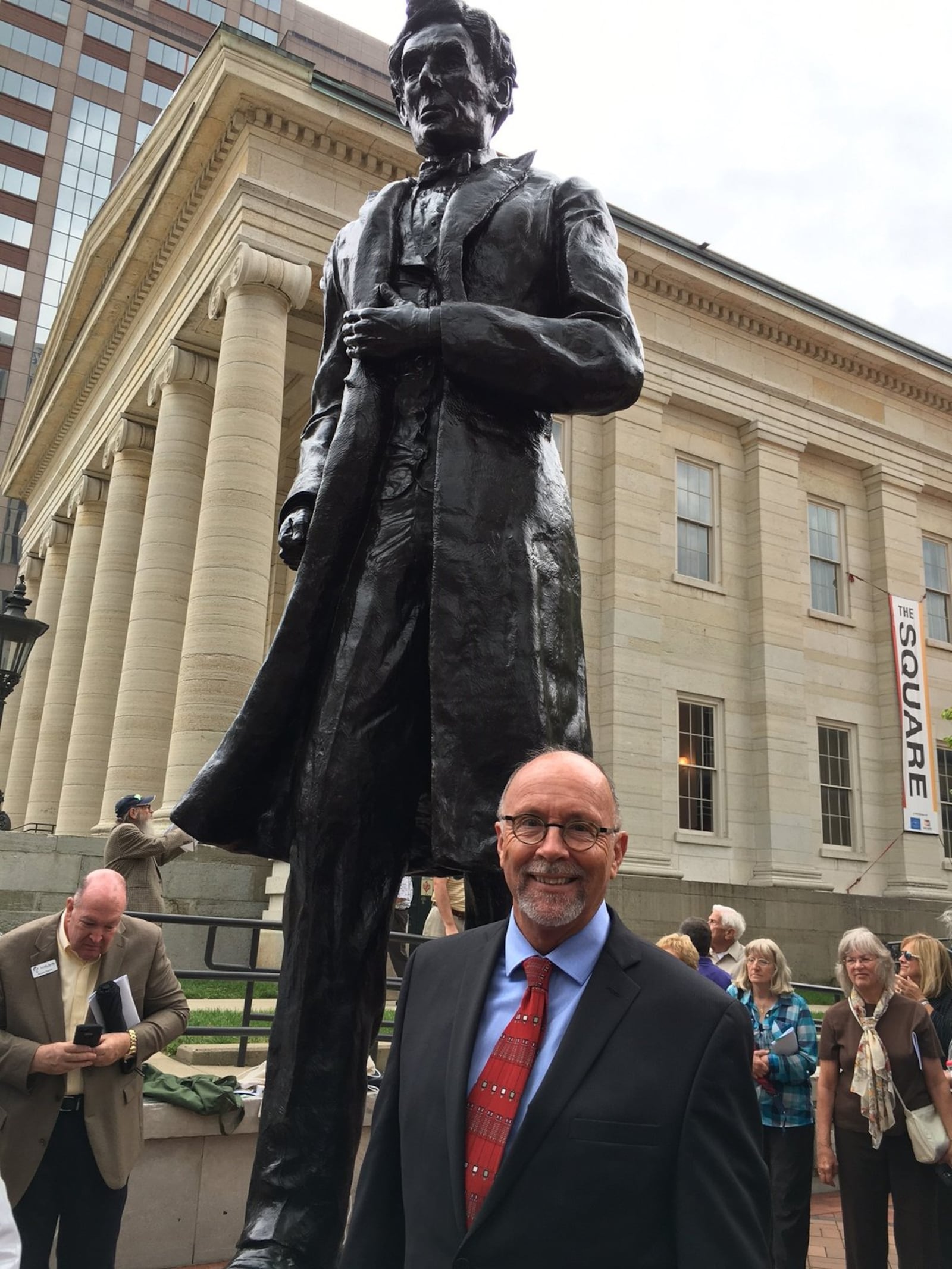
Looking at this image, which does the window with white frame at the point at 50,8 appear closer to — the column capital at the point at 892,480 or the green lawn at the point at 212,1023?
the column capital at the point at 892,480

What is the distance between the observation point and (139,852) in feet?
35.6

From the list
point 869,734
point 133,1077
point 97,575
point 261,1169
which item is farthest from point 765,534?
point 261,1169

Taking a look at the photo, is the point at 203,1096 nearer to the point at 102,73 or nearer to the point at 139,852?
the point at 139,852

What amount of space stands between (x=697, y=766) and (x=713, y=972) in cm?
1951

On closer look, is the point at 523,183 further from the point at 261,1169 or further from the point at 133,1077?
the point at 133,1077

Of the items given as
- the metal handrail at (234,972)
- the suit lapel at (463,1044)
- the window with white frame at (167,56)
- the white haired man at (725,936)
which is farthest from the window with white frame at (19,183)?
the suit lapel at (463,1044)

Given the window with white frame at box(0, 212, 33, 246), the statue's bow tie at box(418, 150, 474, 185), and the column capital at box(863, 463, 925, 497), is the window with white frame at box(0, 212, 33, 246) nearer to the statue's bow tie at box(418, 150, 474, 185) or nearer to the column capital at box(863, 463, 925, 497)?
the column capital at box(863, 463, 925, 497)

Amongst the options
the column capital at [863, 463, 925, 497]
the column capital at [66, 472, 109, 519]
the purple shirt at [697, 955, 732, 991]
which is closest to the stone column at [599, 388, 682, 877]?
the column capital at [863, 463, 925, 497]

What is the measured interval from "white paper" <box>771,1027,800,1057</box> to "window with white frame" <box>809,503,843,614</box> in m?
24.5

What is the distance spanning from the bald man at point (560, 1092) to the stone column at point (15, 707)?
122ft


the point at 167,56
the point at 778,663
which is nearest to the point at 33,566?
the point at 778,663

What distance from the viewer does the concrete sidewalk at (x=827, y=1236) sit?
22.2ft

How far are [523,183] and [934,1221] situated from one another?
18.7 feet

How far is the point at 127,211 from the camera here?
28219 mm
